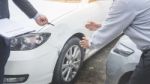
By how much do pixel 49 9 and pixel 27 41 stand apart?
0.80 metres

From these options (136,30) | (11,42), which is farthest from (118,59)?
(11,42)

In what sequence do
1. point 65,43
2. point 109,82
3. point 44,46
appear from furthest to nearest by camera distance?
1. point 65,43
2. point 44,46
3. point 109,82

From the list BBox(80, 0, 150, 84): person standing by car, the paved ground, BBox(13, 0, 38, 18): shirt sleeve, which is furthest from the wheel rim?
BBox(80, 0, 150, 84): person standing by car

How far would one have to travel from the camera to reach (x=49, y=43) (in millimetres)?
4168

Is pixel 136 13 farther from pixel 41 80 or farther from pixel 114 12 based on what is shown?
pixel 41 80

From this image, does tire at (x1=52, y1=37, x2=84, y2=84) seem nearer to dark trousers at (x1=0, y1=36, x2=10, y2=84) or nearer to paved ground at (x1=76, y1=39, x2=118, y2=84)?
paved ground at (x1=76, y1=39, x2=118, y2=84)

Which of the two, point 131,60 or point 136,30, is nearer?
point 136,30

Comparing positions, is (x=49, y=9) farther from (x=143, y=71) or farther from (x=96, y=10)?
(x=143, y=71)

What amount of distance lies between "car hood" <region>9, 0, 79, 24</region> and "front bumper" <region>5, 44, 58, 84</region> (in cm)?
43

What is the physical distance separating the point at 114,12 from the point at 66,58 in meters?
1.91

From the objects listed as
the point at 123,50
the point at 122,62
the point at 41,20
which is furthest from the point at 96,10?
the point at 122,62

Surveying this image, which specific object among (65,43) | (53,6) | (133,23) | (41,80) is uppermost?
(133,23)

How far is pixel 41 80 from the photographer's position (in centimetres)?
419

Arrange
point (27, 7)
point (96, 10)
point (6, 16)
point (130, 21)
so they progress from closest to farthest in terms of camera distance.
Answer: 1. point (130, 21)
2. point (6, 16)
3. point (27, 7)
4. point (96, 10)
